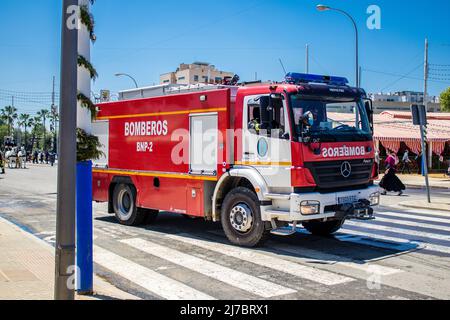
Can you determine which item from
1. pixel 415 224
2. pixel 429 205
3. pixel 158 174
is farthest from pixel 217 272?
pixel 429 205

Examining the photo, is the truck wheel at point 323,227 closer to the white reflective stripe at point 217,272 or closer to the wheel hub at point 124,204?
the white reflective stripe at point 217,272

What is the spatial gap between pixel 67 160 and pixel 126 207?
7219 mm

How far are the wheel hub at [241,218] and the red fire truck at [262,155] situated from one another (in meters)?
0.02

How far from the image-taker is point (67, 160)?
4.79 meters

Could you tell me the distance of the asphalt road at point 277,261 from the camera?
641 centimetres

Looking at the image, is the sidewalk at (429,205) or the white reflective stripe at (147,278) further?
the sidewalk at (429,205)

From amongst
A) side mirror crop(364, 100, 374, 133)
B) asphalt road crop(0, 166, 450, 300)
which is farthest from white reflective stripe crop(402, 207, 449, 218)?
side mirror crop(364, 100, 374, 133)

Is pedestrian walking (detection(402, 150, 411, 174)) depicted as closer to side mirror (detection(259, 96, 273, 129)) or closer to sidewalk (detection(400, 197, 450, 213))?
sidewalk (detection(400, 197, 450, 213))

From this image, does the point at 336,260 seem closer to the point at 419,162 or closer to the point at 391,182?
the point at 391,182

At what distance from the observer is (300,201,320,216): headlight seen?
817cm

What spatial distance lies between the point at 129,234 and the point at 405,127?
31.6m

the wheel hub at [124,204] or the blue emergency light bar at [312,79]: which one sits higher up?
the blue emergency light bar at [312,79]

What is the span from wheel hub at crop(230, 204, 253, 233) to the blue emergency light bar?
2378mm

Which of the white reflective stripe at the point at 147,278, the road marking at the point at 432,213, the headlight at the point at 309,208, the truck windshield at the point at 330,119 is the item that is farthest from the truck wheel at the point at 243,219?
the road marking at the point at 432,213
